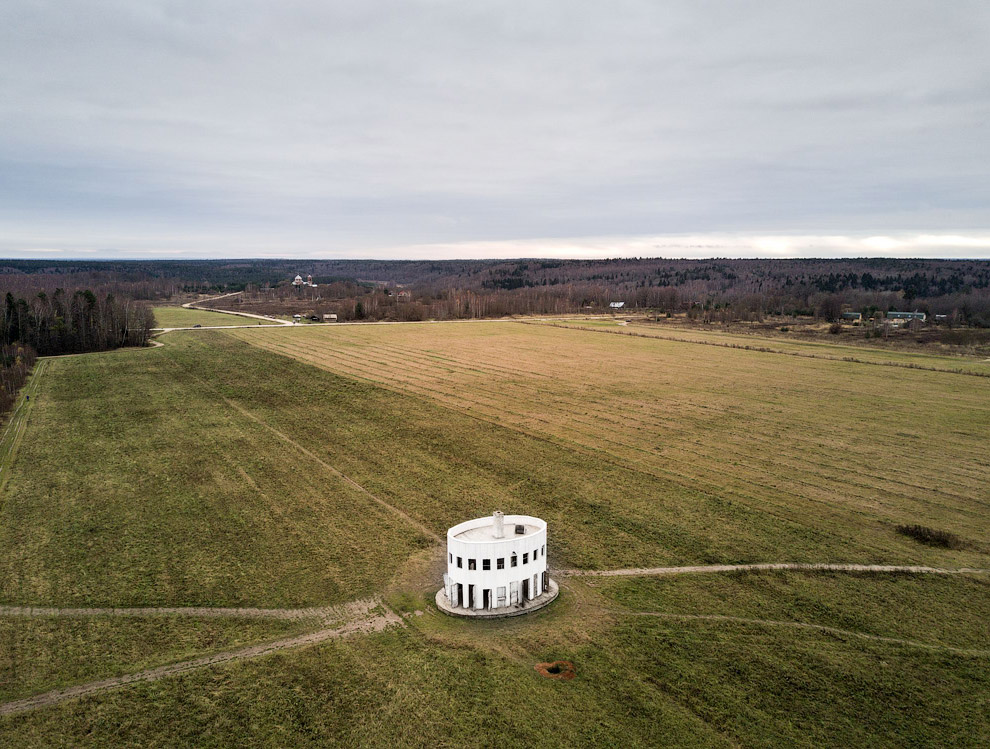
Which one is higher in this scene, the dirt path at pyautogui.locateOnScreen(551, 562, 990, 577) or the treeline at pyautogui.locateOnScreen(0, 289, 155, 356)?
the treeline at pyautogui.locateOnScreen(0, 289, 155, 356)

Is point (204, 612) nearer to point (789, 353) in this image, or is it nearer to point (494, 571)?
point (494, 571)

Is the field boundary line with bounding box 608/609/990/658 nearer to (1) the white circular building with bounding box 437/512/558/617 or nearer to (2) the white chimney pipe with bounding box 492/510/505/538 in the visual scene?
(1) the white circular building with bounding box 437/512/558/617

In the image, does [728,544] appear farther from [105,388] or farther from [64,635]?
[105,388]

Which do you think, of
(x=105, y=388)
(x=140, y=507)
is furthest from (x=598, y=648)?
(x=105, y=388)

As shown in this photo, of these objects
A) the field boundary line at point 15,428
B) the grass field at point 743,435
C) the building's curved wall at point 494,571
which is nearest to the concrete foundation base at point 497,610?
the building's curved wall at point 494,571

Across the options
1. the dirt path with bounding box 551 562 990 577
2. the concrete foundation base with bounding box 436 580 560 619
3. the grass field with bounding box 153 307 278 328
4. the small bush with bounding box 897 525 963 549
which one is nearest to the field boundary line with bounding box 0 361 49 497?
the concrete foundation base with bounding box 436 580 560 619

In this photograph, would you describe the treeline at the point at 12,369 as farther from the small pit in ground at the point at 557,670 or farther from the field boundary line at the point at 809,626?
the field boundary line at the point at 809,626
